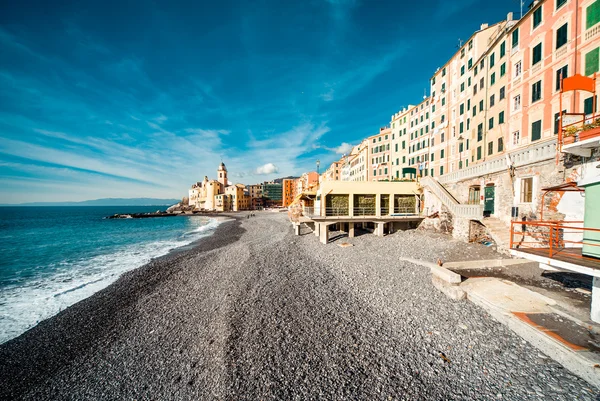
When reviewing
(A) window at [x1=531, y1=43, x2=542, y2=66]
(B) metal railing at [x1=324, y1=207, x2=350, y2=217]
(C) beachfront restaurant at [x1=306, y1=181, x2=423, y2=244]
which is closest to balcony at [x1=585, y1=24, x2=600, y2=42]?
(A) window at [x1=531, y1=43, x2=542, y2=66]

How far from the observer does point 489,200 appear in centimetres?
1714

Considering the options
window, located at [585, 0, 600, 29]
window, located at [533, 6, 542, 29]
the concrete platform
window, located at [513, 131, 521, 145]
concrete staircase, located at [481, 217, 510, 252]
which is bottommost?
the concrete platform

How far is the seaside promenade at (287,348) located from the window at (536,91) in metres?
17.4

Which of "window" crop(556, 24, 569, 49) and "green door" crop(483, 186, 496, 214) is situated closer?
"window" crop(556, 24, 569, 49)

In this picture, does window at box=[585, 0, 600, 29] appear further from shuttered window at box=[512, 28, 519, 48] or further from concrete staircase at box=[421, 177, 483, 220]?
concrete staircase at box=[421, 177, 483, 220]

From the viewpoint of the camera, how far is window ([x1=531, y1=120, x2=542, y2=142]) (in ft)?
54.4

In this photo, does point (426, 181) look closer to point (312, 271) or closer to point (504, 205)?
point (504, 205)

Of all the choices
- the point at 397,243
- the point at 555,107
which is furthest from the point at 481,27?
the point at 397,243

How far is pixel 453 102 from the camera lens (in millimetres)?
28812

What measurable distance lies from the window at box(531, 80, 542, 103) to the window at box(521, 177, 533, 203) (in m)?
8.21

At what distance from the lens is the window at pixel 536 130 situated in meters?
16.6

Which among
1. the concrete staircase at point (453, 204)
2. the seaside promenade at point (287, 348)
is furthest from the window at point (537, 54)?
the seaside promenade at point (287, 348)

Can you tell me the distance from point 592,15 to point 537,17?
193 inches

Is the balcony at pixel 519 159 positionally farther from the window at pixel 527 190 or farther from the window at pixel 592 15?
the window at pixel 592 15
